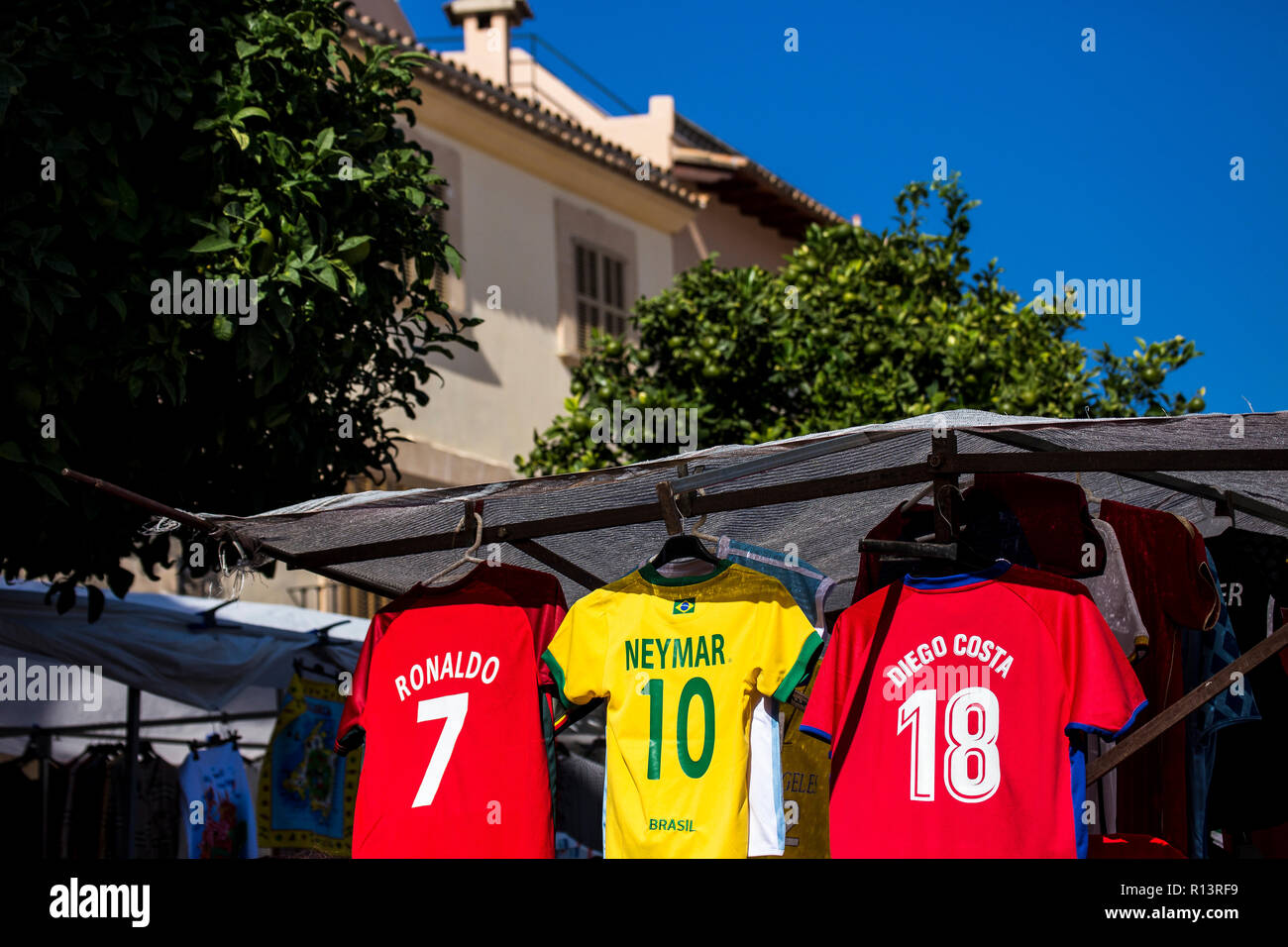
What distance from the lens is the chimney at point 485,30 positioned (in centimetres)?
2053

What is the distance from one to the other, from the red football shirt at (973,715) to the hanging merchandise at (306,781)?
5.05 meters

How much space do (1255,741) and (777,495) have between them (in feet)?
6.38

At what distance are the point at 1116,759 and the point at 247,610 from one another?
6687mm

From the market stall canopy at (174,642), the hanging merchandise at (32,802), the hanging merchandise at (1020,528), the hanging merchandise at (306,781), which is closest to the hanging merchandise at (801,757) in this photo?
the hanging merchandise at (1020,528)

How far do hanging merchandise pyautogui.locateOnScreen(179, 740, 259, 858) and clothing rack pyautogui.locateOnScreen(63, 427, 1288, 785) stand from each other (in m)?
4.30

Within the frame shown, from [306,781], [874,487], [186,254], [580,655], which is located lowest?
[306,781]

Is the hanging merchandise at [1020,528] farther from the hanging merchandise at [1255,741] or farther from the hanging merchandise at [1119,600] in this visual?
the hanging merchandise at [1255,741]

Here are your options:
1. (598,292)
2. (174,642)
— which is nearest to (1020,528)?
(174,642)

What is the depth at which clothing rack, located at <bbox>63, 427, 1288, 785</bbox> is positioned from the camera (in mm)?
4441

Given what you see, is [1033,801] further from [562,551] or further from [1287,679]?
[562,551]

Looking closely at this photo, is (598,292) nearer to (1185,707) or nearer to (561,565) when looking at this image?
(561,565)

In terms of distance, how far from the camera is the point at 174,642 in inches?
340

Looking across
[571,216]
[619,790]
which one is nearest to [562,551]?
[619,790]

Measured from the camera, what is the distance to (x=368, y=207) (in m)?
7.37
